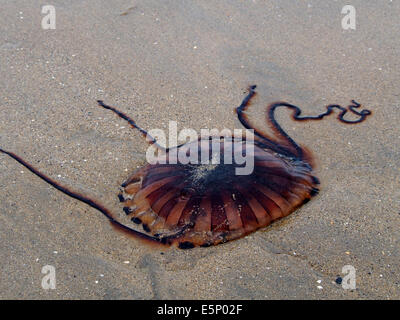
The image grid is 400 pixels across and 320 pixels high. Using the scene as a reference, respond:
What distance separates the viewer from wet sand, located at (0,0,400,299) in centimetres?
311

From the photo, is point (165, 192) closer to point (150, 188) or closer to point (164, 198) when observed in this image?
point (164, 198)

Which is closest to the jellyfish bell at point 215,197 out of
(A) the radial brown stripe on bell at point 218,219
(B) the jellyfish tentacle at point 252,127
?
(A) the radial brown stripe on bell at point 218,219

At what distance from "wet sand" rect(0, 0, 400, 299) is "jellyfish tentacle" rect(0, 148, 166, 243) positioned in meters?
0.04

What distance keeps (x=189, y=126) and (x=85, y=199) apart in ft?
3.73

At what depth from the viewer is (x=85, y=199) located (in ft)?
12.1

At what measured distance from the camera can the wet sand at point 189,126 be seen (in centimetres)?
311

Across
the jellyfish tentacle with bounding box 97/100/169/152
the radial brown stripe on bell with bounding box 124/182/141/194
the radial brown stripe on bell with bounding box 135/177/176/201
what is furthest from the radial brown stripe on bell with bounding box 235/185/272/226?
the jellyfish tentacle with bounding box 97/100/169/152

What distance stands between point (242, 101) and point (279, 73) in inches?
22.4

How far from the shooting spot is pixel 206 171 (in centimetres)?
345

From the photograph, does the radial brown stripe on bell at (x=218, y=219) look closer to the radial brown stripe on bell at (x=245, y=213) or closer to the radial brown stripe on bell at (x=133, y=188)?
the radial brown stripe on bell at (x=245, y=213)

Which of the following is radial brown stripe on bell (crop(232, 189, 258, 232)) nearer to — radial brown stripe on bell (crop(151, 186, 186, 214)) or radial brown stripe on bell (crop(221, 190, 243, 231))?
radial brown stripe on bell (crop(221, 190, 243, 231))

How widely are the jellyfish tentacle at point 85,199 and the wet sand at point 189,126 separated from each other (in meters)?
0.04

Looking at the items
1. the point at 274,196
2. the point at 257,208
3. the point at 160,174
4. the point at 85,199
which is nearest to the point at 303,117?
the point at 274,196

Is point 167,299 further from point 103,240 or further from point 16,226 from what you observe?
point 16,226
